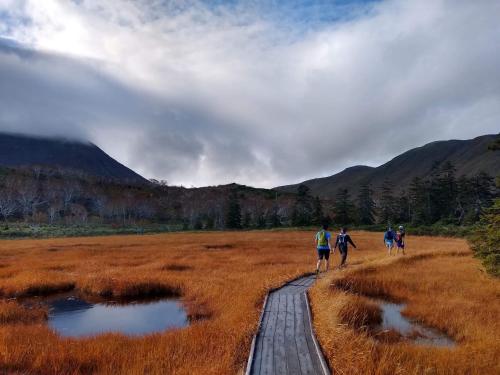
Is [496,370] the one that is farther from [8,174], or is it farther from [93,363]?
[8,174]

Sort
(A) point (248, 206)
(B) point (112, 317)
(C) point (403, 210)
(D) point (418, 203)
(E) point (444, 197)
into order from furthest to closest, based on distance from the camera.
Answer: (A) point (248, 206) → (C) point (403, 210) → (D) point (418, 203) → (E) point (444, 197) → (B) point (112, 317)

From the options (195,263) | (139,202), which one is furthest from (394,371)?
(139,202)

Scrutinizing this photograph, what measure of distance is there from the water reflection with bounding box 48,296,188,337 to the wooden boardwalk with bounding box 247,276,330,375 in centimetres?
383

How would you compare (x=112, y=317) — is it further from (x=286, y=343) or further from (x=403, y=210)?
(x=403, y=210)

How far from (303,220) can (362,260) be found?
57923 mm

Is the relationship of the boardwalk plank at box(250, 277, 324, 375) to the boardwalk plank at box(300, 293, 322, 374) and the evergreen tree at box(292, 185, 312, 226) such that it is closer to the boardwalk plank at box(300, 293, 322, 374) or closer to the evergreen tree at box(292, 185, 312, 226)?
the boardwalk plank at box(300, 293, 322, 374)

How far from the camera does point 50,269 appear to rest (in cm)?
2441

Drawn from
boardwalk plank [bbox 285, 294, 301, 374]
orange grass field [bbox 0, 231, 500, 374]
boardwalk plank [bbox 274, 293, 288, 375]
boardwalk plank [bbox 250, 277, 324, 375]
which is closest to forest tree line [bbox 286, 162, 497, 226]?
orange grass field [bbox 0, 231, 500, 374]

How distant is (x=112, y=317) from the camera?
14844 millimetres

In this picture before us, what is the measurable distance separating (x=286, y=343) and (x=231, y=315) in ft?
11.8

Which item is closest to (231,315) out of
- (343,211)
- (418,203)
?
(343,211)

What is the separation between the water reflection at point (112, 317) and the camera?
13.2 meters

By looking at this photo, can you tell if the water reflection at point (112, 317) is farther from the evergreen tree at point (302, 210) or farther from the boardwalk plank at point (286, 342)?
the evergreen tree at point (302, 210)

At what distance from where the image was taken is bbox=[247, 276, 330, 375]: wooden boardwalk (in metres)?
7.43
